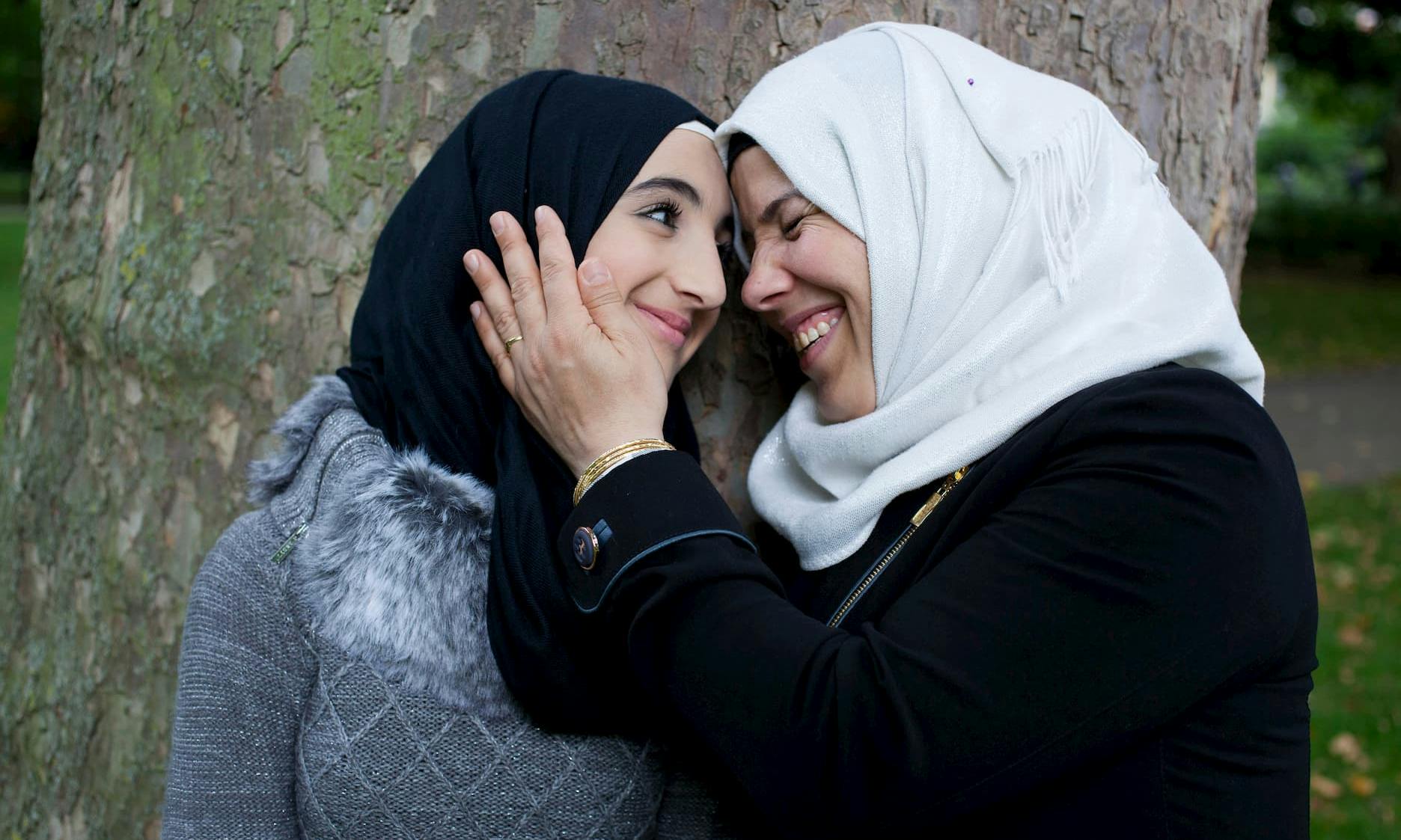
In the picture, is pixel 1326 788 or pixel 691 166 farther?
pixel 1326 788

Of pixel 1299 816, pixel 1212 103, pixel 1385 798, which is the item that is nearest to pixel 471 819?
pixel 1299 816

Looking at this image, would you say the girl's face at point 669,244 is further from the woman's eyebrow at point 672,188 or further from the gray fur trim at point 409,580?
the gray fur trim at point 409,580

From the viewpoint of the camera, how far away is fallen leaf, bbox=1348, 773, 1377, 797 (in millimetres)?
4836

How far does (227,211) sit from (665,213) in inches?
42.2

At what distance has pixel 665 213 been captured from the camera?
2148mm

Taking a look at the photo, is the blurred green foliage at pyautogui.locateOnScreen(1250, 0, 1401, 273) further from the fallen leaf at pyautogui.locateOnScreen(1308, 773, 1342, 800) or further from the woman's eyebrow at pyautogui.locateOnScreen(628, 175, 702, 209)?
the woman's eyebrow at pyautogui.locateOnScreen(628, 175, 702, 209)

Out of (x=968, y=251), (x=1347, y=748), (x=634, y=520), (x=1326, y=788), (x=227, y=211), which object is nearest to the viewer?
(x=634, y=520)

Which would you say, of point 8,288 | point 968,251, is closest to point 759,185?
point 968,251

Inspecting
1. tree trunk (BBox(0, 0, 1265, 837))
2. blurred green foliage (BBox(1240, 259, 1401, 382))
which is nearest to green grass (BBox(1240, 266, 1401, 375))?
blurred green foliage (BBox(1240, 259, 1401, 382))

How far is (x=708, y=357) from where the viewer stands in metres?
2.51

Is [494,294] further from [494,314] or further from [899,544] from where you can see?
[899,544]

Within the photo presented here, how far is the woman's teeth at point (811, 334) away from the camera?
2.19m

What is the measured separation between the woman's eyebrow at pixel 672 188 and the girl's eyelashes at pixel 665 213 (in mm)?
Answer: 24

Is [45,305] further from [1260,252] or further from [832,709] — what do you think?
[1260,252]
